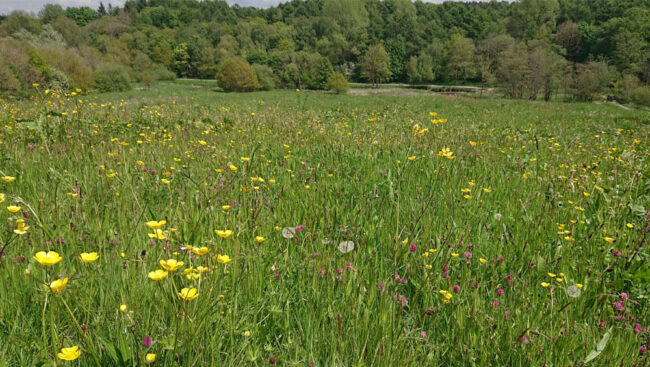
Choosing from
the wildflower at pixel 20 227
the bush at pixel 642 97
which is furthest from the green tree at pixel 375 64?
the wildflower at pixel 20 227

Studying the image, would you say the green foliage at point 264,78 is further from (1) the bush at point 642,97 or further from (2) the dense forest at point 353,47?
(1) the bush at point 642,97

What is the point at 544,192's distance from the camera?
148 inches

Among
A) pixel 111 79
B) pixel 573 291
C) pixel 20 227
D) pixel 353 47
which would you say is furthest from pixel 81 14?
pixel 573 291

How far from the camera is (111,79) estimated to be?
44.1m

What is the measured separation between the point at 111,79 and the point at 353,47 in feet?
231

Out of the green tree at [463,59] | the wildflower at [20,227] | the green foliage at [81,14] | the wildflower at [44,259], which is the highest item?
the green foliage at [81,14]

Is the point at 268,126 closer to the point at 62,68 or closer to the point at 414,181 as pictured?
the point at 414,181

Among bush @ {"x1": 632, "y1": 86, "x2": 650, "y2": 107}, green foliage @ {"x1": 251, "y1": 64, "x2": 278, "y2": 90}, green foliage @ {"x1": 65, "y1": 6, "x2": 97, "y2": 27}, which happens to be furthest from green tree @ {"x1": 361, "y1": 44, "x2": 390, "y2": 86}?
green foliage @ {"x1": 65, "y1": 6, "x2": 97, "y2": 27}

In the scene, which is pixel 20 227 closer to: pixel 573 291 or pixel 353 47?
pixel 573 291

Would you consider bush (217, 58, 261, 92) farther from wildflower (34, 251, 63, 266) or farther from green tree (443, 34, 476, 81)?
wildflower (34, 251, 63, 266)

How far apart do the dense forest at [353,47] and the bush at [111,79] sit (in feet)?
0.41

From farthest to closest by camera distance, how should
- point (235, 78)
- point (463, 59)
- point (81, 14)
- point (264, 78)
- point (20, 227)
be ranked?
point (81, 14), point (463, 59), point (264, 78), point (235, 78), point (20, 227)

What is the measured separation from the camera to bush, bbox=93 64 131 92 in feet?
139

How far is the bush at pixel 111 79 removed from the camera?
42469mm
